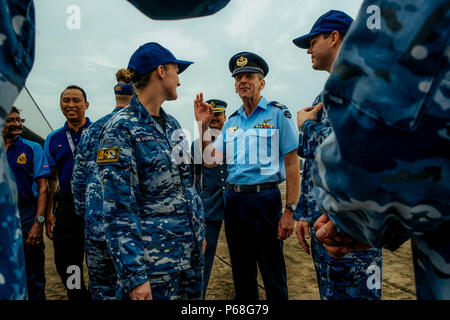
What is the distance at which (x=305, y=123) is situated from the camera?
1763 millimetres

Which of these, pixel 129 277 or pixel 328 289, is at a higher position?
pixel 129 277

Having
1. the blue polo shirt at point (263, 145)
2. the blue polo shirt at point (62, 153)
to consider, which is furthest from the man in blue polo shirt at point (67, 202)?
the blue polo shirt at point (263, 145)

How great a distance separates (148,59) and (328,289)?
166 cm

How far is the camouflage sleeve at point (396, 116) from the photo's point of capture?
47cm

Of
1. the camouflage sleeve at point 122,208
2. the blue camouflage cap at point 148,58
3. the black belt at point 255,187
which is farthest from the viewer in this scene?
the black belt at point 255,187

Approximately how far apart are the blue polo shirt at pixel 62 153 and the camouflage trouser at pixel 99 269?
1.02 metres

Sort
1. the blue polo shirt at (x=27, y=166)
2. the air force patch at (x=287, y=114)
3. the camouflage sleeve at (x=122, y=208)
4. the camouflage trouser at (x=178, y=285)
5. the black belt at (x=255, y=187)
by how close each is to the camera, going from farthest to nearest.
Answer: the blue polo shirt at (x=27, y=166)
the air force patch at (x=287, y=114)
the black belt at (x=255, y=187)
the camouflage trouser at (x=178, y=285)
the camouflage sleeve at (x=122, y=208)

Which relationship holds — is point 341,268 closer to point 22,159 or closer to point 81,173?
point 81,173

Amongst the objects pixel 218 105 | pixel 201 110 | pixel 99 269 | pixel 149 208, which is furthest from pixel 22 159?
pixel 218 105

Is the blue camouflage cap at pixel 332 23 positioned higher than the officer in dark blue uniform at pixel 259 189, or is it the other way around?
the blue camouflage cap at pixel 332 23

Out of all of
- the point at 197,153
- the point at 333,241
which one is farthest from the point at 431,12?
the point at 197,153

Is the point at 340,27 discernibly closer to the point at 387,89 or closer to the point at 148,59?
the point at 148,59

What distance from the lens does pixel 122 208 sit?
1438 mm

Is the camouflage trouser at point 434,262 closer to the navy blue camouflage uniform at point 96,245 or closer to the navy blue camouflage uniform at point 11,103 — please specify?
the navy blue camouflage uniform at point 11,103
